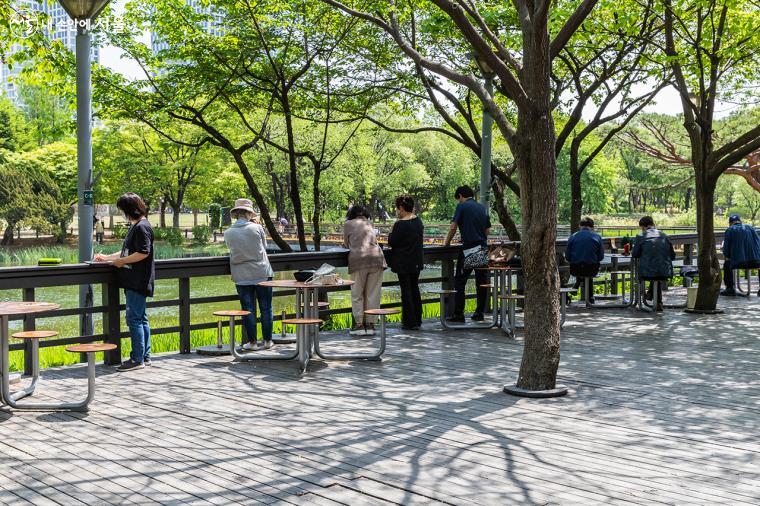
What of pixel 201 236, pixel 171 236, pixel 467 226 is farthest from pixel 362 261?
pixel 201 236

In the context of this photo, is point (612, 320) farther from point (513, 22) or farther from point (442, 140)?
point (442, 140)

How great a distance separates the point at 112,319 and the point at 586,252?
7.78 m

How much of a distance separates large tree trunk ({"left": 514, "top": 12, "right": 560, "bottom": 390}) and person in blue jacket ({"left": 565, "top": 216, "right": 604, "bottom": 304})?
6567 mm

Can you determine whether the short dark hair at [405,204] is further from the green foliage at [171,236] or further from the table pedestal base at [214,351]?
the green foliage at [171,236]

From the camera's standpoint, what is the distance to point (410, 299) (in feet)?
39.4

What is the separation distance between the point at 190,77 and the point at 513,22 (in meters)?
6.92

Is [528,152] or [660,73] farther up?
[660,73]

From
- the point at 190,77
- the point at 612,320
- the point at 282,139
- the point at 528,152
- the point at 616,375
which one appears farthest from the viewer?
the point at 282,139

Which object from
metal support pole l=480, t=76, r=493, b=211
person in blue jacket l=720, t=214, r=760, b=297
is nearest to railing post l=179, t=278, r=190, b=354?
metal support pole l=480, t=76, r=493, b=211

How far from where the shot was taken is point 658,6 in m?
15.4

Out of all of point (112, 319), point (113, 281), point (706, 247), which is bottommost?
point (112, 319)

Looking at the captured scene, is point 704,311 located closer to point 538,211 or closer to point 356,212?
point 356,212

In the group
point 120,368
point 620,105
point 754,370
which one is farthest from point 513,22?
point 120,368

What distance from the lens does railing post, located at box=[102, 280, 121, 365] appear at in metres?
9.34
